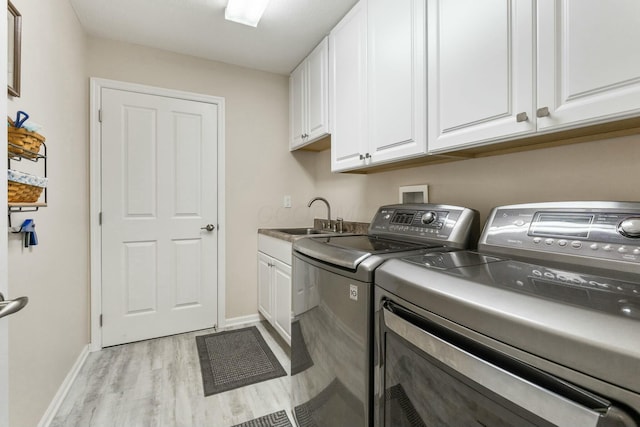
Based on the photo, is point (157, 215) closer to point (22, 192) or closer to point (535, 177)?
point (22, 192)

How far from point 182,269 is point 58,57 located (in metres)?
1.64

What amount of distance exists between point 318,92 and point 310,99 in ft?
0.47

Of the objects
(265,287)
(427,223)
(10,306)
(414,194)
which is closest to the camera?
(10,306)

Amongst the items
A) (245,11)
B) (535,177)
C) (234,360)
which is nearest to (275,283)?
(234,360)

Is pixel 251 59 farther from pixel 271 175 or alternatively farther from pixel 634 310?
pixel 634 310

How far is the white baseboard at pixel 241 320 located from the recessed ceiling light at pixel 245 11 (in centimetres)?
239

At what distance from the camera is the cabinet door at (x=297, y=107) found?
257 cm

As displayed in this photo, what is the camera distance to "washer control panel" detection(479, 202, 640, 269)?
800 millimetres

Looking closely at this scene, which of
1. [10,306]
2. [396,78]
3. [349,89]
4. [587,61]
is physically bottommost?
[10,306]

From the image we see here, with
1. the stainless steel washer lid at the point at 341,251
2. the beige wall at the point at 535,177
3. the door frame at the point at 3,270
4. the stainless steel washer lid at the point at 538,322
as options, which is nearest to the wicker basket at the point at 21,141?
the door frame at the point at 3,270

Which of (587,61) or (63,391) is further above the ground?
(587,61)

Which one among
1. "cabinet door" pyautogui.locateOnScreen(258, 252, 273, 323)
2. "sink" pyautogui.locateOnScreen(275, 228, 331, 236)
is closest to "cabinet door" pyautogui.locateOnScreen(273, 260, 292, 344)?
"cabinet door" pyautogui.locateOnScreen(258, 252, 273, 323)

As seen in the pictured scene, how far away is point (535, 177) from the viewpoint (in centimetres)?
126

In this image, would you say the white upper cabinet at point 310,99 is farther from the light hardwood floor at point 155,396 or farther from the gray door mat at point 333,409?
the light hardwood floor at point 155,396
